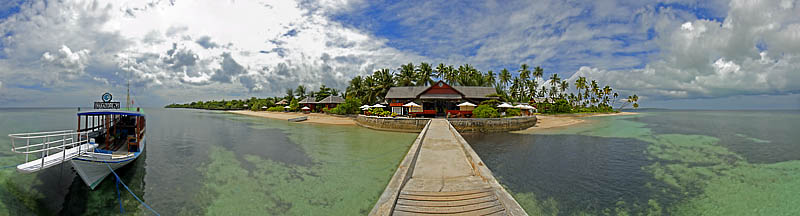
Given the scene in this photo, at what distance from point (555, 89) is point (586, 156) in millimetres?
63096

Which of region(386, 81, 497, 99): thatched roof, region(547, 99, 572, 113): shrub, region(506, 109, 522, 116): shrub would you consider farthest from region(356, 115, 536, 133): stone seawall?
region(547, 99, 572, 113): shrub

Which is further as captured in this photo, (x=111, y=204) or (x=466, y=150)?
(x=466, y=150)

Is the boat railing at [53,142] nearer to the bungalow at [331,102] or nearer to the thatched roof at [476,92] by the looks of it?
the thatched roof at [476,92]

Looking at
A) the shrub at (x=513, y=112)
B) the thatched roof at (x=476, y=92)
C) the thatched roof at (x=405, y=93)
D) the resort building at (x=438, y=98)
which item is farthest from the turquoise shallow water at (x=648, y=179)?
the thatched roof at (x=405, y=93)

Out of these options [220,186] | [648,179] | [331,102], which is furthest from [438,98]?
[331,102]

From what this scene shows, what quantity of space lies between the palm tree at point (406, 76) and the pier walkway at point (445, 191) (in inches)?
1371

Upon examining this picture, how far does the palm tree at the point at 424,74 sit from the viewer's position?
43.4 m

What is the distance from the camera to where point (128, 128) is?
11.6 metres

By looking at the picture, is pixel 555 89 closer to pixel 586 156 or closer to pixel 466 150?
pixel 586 156

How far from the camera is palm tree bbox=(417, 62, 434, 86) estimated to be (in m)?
43.4

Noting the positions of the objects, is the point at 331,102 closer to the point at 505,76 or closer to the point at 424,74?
the point at 424,74

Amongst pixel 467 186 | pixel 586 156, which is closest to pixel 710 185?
pixel 586 156

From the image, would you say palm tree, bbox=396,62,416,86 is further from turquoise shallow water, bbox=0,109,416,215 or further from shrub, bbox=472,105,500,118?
turquoise shallow water, bbox=0,109,416,215

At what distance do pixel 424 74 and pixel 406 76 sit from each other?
294 cm
